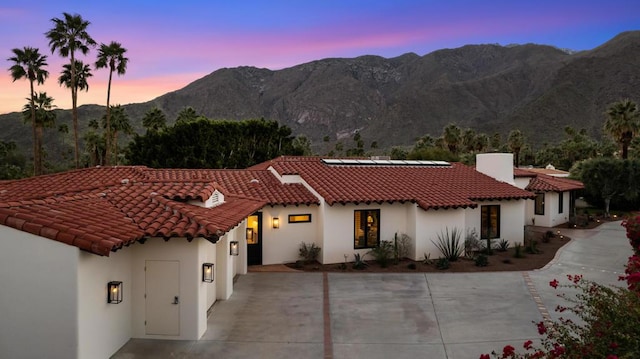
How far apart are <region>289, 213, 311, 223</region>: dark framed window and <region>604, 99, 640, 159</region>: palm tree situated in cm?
3789

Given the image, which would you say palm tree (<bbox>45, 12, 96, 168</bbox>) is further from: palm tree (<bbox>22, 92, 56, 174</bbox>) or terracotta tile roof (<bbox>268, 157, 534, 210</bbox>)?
terracotta tile roof (<bbox>268, 157, 534, 210</bbox>)

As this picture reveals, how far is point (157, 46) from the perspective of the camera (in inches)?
2044

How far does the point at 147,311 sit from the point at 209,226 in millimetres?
2304

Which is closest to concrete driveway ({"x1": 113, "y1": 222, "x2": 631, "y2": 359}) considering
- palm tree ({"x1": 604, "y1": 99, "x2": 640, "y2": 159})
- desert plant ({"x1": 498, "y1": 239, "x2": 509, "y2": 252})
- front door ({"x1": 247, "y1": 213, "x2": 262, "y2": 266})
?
front door ({"x1": 247, "y1": 213, "x2": 262, "y2": 266})

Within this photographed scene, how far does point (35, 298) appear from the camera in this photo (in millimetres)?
6812

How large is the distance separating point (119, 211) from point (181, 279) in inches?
81.5

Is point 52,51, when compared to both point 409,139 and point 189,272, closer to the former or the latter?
point 189,272

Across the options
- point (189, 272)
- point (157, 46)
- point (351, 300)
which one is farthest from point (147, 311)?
point (157, 46)

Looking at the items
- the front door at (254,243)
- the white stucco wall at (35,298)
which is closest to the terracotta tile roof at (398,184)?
the front door at (254,243)

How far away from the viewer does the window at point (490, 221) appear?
20.2m

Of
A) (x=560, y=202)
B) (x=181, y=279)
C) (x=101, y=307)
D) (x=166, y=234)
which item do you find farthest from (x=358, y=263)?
(x=560, y=202)

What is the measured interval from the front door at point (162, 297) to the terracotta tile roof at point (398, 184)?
7.98m

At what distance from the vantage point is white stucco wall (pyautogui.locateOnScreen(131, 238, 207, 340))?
357 inches

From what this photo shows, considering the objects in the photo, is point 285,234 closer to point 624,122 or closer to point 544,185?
point 544,185
